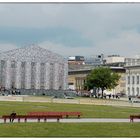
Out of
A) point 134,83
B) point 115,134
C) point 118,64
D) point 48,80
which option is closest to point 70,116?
point 115,134

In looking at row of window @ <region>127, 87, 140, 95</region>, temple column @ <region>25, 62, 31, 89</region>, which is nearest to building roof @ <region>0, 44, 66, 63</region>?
temple column @ <region>25, 62, 31, 89</region>

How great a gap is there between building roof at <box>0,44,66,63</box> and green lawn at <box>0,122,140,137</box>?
98.9 m

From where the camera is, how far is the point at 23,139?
769 inches

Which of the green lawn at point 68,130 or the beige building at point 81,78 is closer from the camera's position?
the green lawn at point 68,130

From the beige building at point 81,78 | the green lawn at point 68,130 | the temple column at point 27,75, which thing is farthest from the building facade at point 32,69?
the green lawn at point 68,130

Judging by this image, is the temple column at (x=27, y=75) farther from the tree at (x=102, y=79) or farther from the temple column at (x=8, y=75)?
the tree at (x=102, y=79)

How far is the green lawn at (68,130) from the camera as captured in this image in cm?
2111

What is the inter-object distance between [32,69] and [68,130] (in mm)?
106772

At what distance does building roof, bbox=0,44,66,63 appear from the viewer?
12274 centimetres

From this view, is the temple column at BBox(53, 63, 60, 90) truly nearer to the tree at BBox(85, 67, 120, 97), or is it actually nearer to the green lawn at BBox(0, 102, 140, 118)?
the tree at BBox(85, 67, 120, 97)

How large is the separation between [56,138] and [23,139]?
143cm

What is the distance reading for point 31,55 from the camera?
5039 inches

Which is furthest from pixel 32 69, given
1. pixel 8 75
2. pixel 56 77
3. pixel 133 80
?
pixel 133 80

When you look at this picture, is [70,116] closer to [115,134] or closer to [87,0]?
[115,134]
